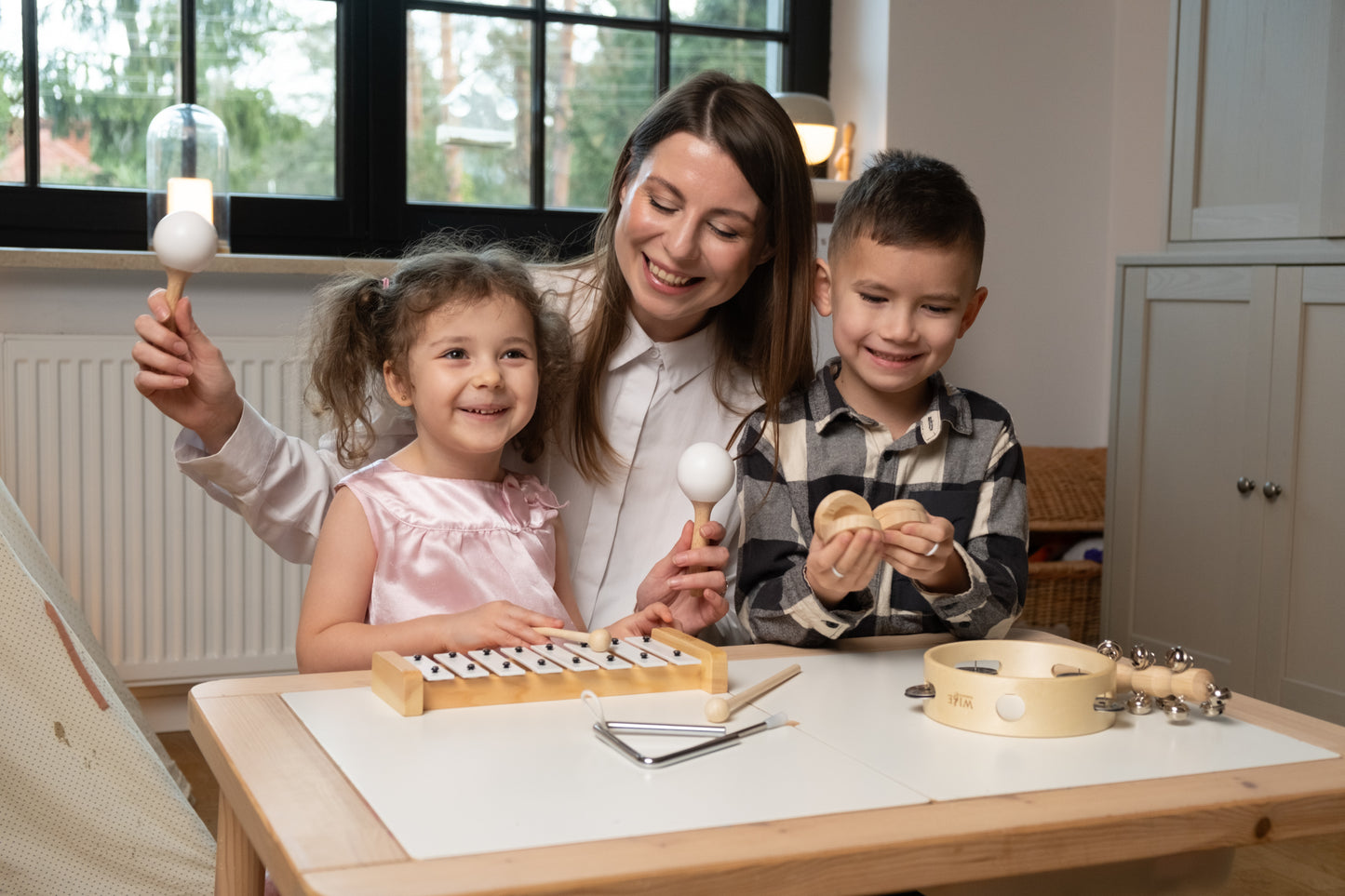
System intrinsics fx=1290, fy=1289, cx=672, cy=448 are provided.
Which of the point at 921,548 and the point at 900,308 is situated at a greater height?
the point at 900,308

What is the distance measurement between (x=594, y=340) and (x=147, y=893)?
3.20 feet

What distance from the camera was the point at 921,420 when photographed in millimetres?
1355

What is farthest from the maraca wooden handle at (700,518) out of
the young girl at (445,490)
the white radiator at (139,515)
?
the white radiator at (139,515)

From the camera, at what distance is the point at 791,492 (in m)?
1.36

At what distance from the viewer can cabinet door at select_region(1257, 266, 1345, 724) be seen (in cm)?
256

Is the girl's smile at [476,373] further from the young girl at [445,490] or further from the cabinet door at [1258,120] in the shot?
the cabinet door at [1258,120]

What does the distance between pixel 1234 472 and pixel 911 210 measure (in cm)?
178

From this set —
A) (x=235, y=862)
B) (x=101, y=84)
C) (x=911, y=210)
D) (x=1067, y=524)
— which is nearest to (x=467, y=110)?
(x=101, y=84)

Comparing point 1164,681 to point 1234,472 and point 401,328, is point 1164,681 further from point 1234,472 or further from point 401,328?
point 1234,472

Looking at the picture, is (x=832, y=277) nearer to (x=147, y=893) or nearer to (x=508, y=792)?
(x=508, y=792)

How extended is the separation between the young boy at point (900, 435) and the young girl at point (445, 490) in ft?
0.76

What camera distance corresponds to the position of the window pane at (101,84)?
282cm

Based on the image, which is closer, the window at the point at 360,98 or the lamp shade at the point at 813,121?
the window at the point at 360,98

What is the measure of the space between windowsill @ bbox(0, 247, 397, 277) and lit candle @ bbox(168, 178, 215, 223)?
116 mm
